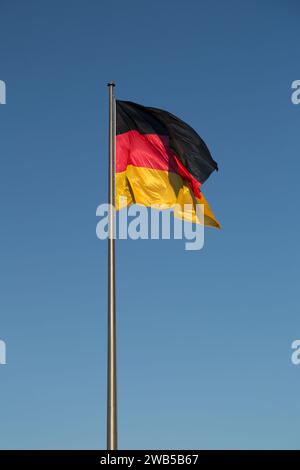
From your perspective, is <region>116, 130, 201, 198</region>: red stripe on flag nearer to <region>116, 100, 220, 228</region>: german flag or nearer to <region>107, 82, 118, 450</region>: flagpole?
<region>116, 100, 220, 228</region>: german flag

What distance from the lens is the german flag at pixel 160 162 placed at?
26312 mm

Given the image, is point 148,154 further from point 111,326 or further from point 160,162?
point 111,326

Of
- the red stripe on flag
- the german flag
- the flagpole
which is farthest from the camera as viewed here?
the red stripe on flag

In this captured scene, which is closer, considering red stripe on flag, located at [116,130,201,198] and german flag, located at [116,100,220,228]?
german flag, located at [116,100,220,228]

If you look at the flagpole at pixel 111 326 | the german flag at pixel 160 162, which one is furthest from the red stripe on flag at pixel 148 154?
the flagpole at pixel 111 326

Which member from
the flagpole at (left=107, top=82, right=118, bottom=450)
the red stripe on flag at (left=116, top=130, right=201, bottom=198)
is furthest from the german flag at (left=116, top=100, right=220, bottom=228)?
the flagpole at (left=107, top=82, right=118, bottom=450)

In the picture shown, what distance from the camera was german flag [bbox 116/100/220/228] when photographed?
2631cm

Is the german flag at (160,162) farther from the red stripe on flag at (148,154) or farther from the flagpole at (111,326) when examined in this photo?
the flagpole at (111,326)

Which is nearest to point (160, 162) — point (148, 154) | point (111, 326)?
point (148, 154)

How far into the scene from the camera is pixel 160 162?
27156mm

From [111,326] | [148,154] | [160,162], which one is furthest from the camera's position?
[160,162]

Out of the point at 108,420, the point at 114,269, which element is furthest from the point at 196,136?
the point at 108,420
